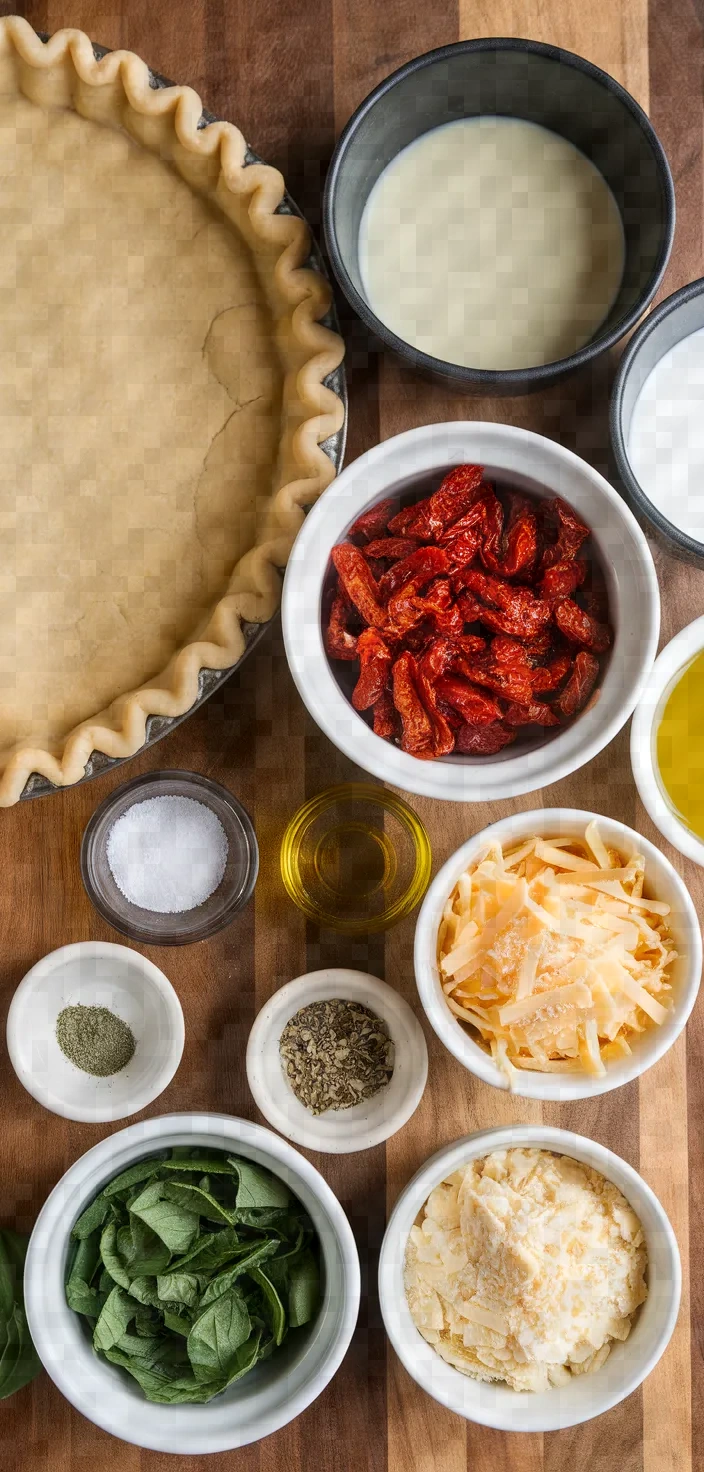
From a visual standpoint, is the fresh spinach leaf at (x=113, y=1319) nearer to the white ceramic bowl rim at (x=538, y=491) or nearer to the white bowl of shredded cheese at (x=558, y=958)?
the white bowl of shredded cheese at (x=558, y=958)

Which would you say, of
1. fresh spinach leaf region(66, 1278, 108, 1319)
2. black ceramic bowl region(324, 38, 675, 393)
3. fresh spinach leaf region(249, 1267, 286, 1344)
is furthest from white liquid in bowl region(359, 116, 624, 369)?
fresh spinach leaf region(66, 1278, 108, 1319)

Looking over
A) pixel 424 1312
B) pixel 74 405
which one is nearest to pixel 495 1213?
pixel 424 1312

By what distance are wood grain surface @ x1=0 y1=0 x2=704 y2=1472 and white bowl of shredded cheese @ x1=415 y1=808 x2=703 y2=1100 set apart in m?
0.17

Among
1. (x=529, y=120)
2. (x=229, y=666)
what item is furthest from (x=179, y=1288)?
(x=529, y=120)

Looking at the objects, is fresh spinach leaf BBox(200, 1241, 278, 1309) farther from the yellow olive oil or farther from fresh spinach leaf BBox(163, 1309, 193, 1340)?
the yellow olive oil

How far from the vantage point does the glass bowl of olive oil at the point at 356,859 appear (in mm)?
1735

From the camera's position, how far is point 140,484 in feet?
5.20

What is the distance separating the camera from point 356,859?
70.2 inches

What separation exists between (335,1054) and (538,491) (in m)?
0.89

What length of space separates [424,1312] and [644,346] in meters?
1.42

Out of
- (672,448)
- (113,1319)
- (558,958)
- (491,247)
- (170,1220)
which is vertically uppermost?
(491,247)

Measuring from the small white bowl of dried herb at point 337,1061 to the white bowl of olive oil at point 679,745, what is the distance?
0.49 meters

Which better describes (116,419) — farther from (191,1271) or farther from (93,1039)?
(191,1271)

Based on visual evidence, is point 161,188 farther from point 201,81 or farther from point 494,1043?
point 494,1043
